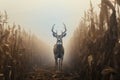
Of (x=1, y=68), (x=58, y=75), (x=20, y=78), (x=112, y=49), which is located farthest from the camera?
(x=58, y=75)

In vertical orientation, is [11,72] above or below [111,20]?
below

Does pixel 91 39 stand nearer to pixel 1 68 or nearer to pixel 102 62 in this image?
pixel 102 62

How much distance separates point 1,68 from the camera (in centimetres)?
968

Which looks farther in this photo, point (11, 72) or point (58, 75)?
point (58, 75)

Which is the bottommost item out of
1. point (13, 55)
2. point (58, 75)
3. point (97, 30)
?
point (58, 75)

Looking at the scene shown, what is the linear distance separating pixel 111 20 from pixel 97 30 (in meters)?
2.08

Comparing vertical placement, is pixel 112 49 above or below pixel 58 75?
above

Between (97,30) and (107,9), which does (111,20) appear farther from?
(97,30)

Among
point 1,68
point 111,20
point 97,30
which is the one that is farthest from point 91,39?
point 1,68

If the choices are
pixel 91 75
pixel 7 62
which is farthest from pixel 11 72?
pixel 91 75

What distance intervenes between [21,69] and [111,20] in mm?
4155

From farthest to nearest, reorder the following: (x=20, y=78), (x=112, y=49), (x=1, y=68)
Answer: (x=20, y=78), (x=1, y=68), (x=112, y=49)

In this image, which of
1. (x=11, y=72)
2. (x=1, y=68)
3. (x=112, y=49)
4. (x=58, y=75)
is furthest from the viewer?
(x=58, y=75)

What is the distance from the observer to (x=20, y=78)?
11.1 meters
